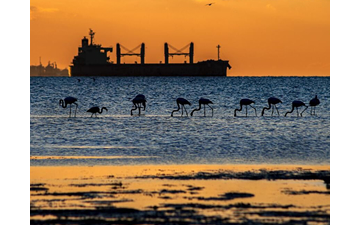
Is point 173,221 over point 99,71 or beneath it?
beneath

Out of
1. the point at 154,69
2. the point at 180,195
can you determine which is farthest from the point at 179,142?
the point at 154,69

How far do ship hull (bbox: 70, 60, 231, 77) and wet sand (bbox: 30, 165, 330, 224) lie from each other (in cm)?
17385

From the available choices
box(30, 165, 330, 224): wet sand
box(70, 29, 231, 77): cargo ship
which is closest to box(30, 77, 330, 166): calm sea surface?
box(30, 165, 330, 224): wet sand

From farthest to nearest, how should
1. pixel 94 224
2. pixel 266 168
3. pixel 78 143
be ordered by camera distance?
1. pixel 78 143
2. pixel 266 168
3. pixel 94 224

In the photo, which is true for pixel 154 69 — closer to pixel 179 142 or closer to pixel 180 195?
pixel 179 142

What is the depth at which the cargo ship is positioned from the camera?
18350cm

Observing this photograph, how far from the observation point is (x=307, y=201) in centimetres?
925

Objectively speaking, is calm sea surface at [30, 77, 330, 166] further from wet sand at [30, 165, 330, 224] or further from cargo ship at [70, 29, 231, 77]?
cargo ship at [70, 29, 231, 77]

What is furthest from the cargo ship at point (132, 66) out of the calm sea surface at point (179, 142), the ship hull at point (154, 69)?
the calm sea surface at point (179, 142)
